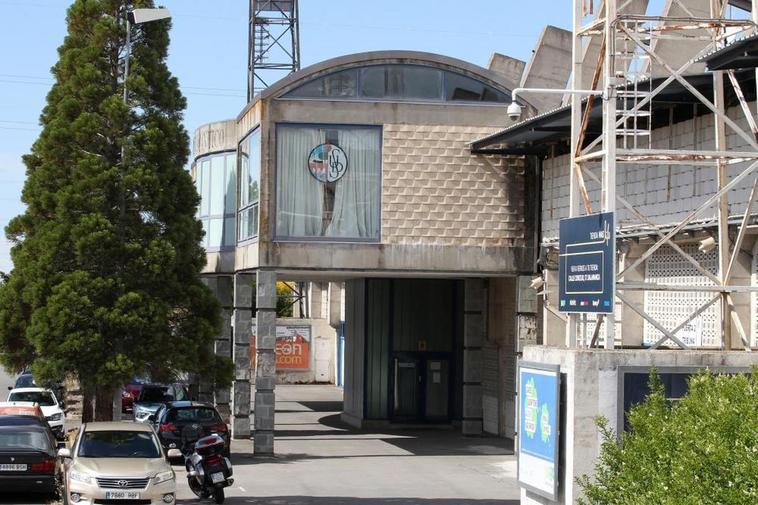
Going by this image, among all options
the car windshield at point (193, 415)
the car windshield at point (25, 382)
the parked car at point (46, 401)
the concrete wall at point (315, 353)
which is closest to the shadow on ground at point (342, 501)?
the car windshield at point (193, 415)

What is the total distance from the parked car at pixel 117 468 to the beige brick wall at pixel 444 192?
A: 1096 centimetres

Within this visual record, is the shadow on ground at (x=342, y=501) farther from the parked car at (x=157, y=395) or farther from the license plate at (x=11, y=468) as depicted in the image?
the parked car at (x=157, y=395)

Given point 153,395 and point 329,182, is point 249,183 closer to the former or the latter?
point 329,182

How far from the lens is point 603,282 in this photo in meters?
16.3

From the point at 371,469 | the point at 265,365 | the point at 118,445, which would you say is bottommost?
the point at 371,469

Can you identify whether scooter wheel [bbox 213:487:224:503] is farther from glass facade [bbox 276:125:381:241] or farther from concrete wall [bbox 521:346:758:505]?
glass facade [bbox 276:125:381:241]

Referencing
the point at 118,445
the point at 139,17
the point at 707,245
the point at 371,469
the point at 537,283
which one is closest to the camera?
the point at 118,445

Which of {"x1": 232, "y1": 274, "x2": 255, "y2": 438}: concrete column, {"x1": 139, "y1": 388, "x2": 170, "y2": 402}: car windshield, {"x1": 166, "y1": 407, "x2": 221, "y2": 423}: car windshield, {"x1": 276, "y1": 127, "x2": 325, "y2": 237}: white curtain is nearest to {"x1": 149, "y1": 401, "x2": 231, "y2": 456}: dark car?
{"x1": 166, "y1": 407, "x2": 221, "y2": 423}: car windshield

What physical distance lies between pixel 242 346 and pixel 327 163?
605 centimetres

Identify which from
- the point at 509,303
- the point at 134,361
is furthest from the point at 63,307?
the point at 509,303

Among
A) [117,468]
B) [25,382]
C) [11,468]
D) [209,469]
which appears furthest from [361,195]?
[25,382]

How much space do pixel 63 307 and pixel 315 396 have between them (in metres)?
30.5

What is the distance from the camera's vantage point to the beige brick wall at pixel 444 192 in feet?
101

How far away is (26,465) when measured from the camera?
22000 millimetres
